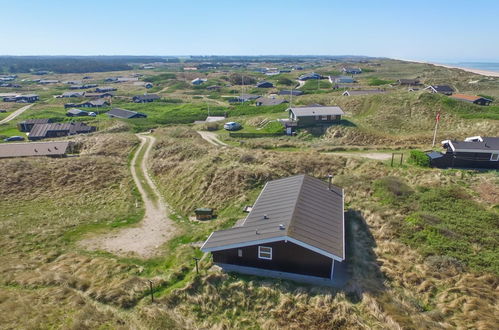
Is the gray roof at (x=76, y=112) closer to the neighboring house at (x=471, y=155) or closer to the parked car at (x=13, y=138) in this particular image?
the parked car at (x=13, y=138)

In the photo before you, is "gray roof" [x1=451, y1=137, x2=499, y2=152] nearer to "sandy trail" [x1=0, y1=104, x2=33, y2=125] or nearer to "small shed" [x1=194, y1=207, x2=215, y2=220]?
"small shed" [x1=194, y1=207, x2=215, y2=220]

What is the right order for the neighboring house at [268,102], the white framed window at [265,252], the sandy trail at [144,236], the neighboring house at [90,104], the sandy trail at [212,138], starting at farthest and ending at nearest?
1. the neighboring house at [90,104]
2. the neighboring house at [268,102]
3. the sandy trail at [212,138]
4. the sandy trail at [144,236]
5. the white framed window at [265,252]

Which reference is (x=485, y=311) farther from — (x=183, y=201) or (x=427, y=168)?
(x=183, y=201)

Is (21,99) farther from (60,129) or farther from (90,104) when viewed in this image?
(60,129)

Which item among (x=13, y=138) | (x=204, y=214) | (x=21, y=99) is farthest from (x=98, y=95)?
(x=204, y=214)

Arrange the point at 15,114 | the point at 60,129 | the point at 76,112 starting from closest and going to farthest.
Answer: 1. the point at 60,129
2. the point at 76,112
3. the point at 15,114

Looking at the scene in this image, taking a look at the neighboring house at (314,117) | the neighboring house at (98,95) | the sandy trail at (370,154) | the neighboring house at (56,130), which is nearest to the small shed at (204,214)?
the sandy trail at (370,154)
